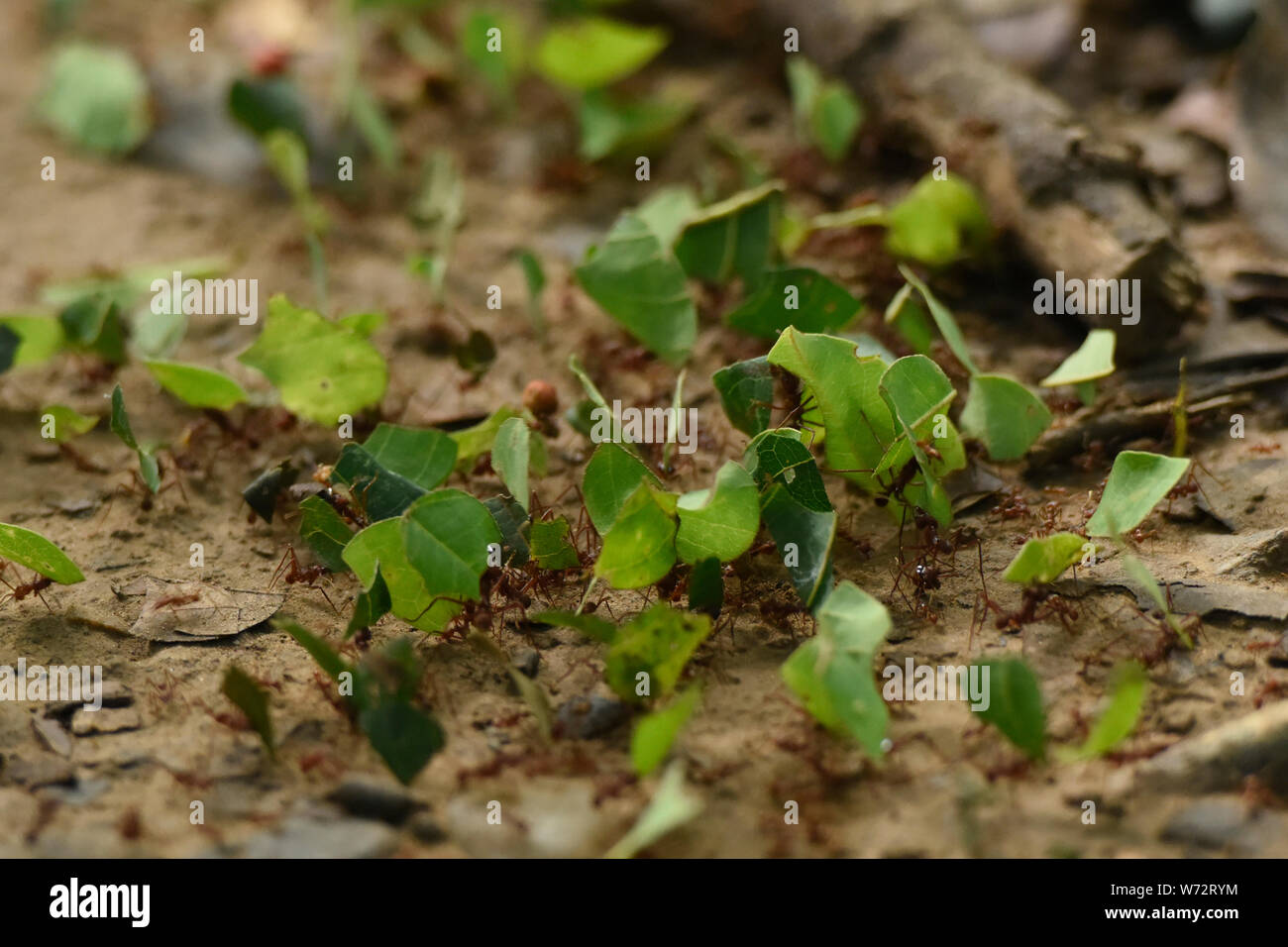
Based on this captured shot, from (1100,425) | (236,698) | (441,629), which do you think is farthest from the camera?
(1100,425)

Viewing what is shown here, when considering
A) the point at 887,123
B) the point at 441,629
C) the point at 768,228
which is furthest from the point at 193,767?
the point at 887,123

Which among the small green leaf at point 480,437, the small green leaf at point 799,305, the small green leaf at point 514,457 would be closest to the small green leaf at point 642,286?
the small green leaf at point 799,305

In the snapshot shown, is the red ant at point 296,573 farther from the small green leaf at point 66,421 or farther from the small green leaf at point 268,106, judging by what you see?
the small green leaf at point 268,106

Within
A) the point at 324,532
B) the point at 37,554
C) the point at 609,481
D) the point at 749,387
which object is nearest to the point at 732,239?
the point at 749,387

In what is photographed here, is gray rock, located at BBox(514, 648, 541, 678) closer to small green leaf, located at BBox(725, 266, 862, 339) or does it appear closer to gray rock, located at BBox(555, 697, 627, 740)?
gray rock, located at BBox(555, 697, 627, 740)
